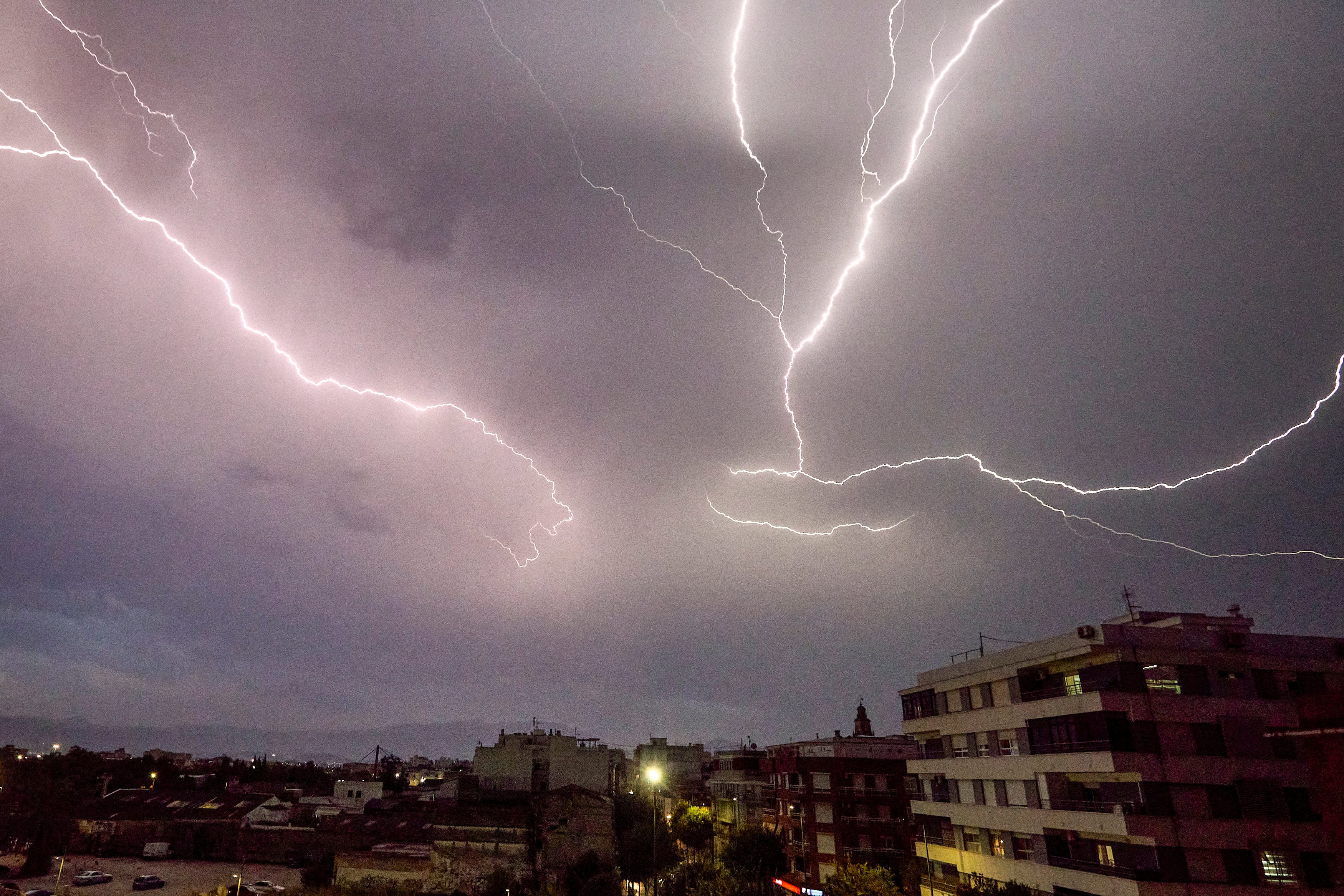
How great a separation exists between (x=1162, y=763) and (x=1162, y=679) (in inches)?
88.8

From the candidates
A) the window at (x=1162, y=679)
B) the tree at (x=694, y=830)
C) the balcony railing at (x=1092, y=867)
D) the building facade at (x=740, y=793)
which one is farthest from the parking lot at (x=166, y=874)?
the window at (x=1162, y=679)

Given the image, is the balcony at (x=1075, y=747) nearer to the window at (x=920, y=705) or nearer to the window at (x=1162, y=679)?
the window at (x=1162, y=679)

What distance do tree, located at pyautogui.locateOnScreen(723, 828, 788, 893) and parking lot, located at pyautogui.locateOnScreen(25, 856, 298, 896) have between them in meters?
20.4

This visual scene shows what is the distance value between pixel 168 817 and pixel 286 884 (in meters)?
15.6

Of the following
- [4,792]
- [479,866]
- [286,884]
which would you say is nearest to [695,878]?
[479,866]

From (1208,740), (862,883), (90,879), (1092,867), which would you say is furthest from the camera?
(90,879)

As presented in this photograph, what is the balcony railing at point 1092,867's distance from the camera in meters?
19.4

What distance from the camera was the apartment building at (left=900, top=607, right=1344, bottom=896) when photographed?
754 inches

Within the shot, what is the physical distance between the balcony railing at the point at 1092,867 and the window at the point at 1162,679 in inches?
188

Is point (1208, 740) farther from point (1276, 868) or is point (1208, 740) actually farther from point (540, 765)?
point (540, 765)

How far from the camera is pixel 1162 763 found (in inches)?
779

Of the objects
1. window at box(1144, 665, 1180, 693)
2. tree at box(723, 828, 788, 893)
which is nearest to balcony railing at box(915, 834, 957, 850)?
tree at box(723, 828, 788, 893)

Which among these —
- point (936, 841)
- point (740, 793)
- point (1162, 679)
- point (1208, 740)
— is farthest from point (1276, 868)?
point (740, 793)

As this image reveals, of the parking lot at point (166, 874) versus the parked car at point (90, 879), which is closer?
the parking lot at point (166, 874)
